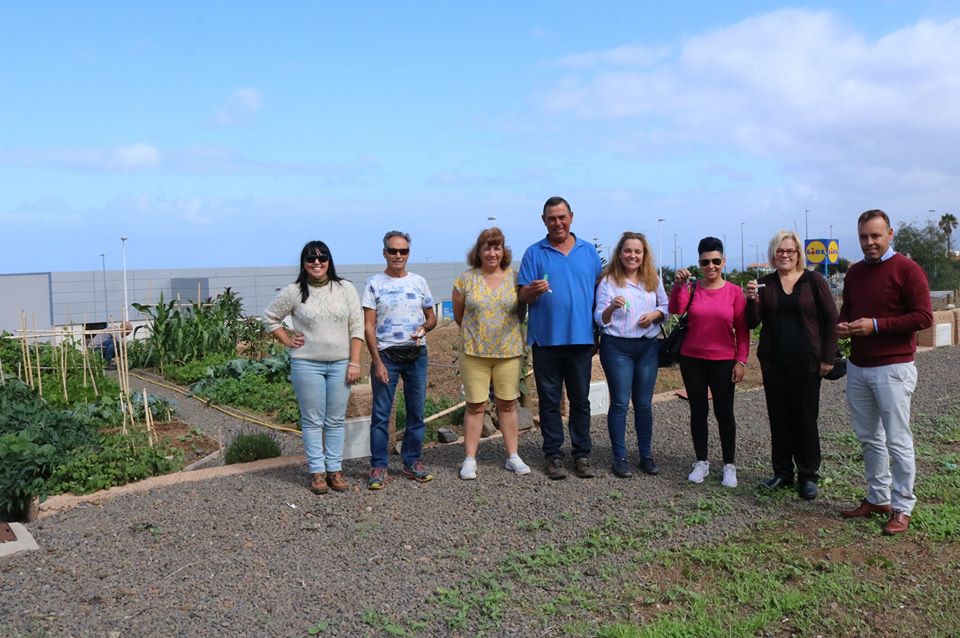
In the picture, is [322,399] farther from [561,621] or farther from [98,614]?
[561,621]

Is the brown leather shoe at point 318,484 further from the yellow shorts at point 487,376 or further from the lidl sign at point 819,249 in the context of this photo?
the lidl sign at point 819,249

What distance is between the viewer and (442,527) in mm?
4746

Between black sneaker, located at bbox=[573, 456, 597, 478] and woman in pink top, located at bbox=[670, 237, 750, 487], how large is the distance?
84 centimetres

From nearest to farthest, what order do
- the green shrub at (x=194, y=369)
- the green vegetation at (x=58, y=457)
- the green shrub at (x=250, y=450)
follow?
1. the green vegetation at (x=58, y=457)
2. the green shrub at (x=250, y=450)
3. the green shrub at (x=194, y=369)

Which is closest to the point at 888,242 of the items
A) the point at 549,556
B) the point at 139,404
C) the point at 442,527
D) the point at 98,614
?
the point at 549,556

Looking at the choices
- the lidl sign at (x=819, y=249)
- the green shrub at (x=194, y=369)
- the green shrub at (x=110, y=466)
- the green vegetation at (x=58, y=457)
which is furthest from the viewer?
the lidl sign at (x=819, y=249)

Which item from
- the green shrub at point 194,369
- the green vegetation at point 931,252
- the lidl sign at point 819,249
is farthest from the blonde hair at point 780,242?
the green vegetation at point 931,252

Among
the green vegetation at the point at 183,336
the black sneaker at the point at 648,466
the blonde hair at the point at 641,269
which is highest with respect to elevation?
the blonde hair at the point at 641,269

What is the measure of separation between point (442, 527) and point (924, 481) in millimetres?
3418

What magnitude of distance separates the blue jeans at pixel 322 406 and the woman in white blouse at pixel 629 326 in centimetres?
185

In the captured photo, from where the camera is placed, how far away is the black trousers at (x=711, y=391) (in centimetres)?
543

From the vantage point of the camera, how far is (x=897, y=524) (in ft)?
14.8

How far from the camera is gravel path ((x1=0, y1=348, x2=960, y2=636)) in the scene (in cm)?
366

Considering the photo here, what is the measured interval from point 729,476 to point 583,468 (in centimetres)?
100
